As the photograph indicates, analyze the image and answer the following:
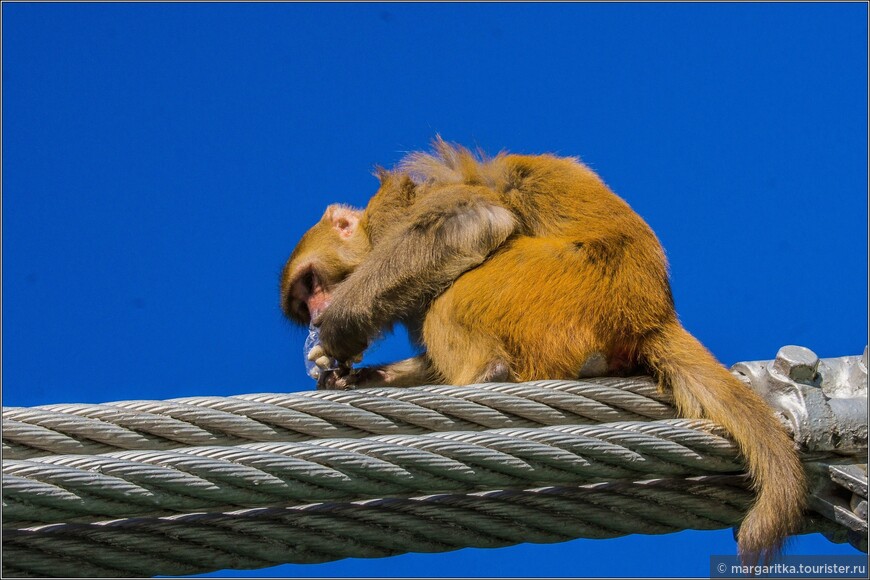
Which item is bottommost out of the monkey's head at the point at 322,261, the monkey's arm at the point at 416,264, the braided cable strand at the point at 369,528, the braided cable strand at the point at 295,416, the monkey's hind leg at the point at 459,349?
the braided cable strand at the point at 369,528

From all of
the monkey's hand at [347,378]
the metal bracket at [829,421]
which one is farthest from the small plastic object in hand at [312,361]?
the metal bracket at [829,421]

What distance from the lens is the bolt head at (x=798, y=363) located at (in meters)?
4.32

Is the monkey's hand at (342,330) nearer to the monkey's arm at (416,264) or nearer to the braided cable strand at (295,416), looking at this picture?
the monkey's arm at (416,264)

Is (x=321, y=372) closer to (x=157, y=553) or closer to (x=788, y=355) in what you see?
(x=157, y=553)

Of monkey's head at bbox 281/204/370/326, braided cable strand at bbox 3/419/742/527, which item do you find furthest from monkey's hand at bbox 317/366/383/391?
braided cable strand at bbox 3/419/742/527

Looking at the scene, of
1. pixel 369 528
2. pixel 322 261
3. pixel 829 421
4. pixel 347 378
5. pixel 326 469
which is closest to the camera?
pixel 326 469

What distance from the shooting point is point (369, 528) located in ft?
13.2

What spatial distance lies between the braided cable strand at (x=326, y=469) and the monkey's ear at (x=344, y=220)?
3.10m

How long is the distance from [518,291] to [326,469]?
1886 mm

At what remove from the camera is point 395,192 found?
6438mm

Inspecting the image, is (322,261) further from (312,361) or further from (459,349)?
(459,349)

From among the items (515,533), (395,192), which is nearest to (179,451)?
(515,533)

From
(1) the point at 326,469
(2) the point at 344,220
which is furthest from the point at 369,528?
(2) the point at 344,220

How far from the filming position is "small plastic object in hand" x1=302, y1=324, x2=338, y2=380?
600cm
